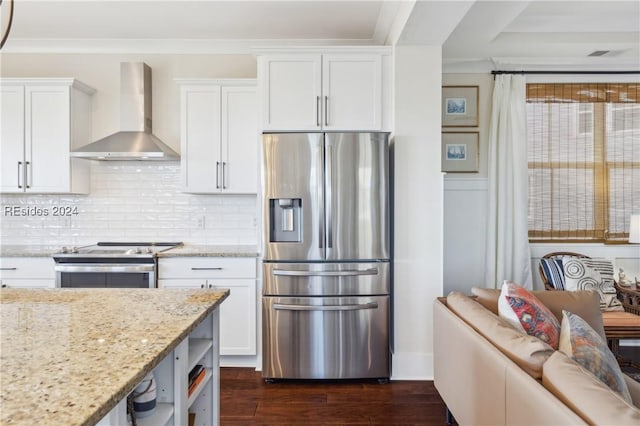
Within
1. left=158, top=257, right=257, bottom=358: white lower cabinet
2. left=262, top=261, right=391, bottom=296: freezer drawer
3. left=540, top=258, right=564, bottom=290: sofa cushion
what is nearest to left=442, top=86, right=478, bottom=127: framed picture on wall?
left=540, top=258, right=564, bottom=290: sofa cushion

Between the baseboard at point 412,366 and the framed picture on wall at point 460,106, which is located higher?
the framed picture on wall at point 460,106

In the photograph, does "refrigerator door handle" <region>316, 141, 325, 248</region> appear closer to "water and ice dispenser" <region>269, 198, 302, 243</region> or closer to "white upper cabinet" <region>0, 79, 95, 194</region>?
"water and ice dispenser" <region>269, 198, 302, 243</region>

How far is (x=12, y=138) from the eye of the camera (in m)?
3.52

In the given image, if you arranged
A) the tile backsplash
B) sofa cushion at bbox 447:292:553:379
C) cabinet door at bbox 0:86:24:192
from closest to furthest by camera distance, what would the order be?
1. sofa cushion at bbox 447:292:553:379
2. cabinet door at bbox 0:86:24:192
3. the tile backsplash

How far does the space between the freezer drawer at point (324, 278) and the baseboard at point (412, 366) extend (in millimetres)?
579

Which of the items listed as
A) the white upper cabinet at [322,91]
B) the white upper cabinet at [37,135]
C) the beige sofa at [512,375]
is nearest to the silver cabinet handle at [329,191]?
the white upper cabinet at [322,91]

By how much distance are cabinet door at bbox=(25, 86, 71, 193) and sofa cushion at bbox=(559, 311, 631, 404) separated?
3757 millimetres

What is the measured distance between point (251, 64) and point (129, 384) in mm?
3451

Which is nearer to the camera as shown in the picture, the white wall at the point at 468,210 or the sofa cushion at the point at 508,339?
the sofa cushion at the point at 508,339

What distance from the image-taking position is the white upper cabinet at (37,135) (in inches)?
138

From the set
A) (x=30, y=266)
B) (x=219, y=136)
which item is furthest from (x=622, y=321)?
(x=30, y=266)

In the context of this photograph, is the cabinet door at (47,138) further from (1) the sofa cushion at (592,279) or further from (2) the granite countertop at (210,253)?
(1) the sofa cushion at (592,279)

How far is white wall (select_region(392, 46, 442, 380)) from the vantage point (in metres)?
3.13

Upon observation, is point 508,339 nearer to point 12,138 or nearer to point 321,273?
point 321,273
